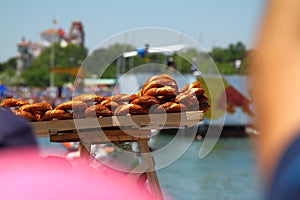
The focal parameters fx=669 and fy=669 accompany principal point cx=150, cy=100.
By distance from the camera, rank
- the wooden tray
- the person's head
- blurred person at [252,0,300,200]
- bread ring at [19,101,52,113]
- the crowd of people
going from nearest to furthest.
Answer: blurred person at [252,0,300,200] < the person's head < the wooden tray < bread ring at [19,101,52,113] < the crowd of people

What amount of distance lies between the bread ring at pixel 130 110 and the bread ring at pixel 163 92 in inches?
4.8

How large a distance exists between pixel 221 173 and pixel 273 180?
25614mm

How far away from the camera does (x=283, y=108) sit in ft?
1.50


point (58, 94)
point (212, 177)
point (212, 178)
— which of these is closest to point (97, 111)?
point (212, 178)

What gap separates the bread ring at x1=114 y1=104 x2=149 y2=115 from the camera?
9.09ft

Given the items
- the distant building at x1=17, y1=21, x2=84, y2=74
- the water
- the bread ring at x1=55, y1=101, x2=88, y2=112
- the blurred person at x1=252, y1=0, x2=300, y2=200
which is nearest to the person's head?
the blurred person at x1=252, y1=0, x2=300, y2=200

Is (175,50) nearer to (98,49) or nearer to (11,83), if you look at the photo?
(98,49)

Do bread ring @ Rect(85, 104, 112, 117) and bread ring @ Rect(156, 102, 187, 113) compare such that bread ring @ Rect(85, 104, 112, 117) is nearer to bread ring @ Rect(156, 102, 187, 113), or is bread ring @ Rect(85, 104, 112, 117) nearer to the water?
bread ring @ Rect(156, 102, 187, 113)

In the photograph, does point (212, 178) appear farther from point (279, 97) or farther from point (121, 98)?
point (279, 97)

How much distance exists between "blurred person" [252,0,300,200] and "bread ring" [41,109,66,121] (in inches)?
96.4

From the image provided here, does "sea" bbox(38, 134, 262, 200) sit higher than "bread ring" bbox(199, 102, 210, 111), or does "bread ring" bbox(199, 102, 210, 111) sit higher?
"bread ring" bbox(199, 102, 210, 111)

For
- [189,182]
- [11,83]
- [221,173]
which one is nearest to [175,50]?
[189,182]

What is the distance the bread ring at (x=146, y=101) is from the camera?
2.82m

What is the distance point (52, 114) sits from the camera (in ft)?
9.46
